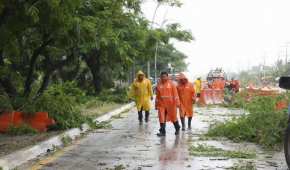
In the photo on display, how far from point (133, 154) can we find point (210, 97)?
23116 mm

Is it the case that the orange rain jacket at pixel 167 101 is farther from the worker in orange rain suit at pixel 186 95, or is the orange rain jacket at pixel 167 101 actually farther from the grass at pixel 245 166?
the grass at pixel 245 166

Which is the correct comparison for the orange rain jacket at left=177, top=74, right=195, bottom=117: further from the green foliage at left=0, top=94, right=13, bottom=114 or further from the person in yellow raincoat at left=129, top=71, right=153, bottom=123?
the green foliage at left=0, top=94, right=13, bottom=114

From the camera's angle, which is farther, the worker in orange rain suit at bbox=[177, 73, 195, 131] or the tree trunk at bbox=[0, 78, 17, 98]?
the worker in orange rain suit at bbox=[177, 73, 195, 131]

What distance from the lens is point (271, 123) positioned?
1323cm

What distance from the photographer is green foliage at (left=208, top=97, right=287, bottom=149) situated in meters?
12.6

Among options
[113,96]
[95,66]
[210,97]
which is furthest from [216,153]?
[95,66]

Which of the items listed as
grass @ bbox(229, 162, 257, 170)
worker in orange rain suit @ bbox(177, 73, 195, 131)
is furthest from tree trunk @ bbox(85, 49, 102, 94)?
grass @ bbox(229, 162, 257, 170)

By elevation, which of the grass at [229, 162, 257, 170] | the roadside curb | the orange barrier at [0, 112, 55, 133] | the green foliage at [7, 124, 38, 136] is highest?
the orange barrier at [0, 112, 55, 133]

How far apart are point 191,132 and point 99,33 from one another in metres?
4.12

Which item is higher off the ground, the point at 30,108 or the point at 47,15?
the point at 47,15

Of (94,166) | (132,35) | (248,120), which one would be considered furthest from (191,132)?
(132,35)

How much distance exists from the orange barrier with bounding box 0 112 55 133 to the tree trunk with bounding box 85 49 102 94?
16.2m

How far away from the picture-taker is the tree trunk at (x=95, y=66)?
32284mm

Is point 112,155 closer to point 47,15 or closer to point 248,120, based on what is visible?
point 47,15
